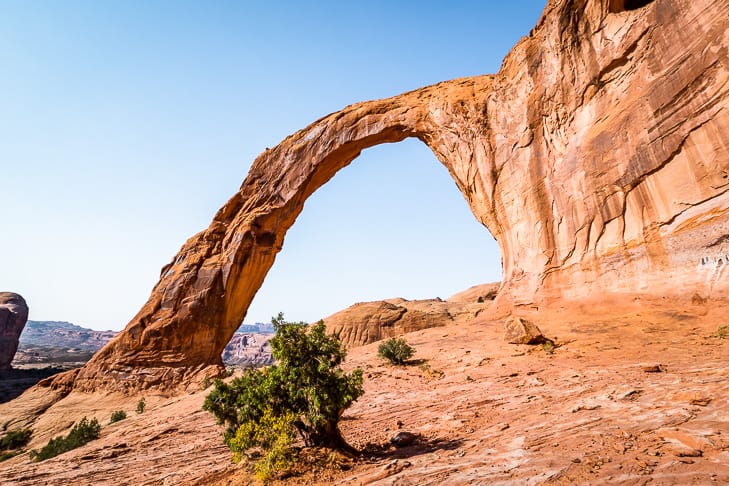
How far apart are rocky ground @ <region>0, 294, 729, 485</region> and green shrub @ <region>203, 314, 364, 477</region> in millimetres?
484

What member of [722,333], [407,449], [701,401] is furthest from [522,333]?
[407,449]

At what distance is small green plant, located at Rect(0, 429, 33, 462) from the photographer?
14.8 meters

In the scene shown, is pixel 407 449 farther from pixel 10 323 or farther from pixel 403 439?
pixel 10 323

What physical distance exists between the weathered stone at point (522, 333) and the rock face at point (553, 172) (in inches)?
122

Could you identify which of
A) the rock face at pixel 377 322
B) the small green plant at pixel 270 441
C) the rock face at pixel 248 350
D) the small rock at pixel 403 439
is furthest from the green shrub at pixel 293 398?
the rock face at pixel 248 350

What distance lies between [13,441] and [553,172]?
84.3ft

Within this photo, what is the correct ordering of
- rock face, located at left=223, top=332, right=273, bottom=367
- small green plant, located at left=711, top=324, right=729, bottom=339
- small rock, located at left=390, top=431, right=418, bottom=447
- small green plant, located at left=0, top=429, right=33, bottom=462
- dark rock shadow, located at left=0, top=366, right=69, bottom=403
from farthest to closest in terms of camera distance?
rock face, located at left=223, top=332, right=273, bottom=367
dark rock shadow, located at left=0, top=366, right=69, bottom=403
small green plant, located at left=0, top=429, right=33, bottom=462
small green plant, located at left=711, top=324, right=729, bottom=339
small rock, located at left=390, top=431, right=418, bottom=447

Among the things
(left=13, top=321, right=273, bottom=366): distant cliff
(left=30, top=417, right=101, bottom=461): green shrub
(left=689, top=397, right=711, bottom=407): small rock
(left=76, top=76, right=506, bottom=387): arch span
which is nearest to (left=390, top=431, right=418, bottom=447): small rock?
(left=689, top=397, right=711, bottom=407): small rock

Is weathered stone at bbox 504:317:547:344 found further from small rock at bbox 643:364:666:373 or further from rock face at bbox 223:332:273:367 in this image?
rock face at bbox 223:332:273:367

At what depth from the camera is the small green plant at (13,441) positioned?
1475 cm

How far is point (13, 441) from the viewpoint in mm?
15703

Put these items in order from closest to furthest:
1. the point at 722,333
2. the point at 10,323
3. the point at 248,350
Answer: the point at 722,333 → the point at 10,323 → the point at 248,350

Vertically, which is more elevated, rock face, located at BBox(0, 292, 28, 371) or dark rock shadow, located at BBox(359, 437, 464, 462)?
rock face, located at BBox(0, 292, 28, 371)

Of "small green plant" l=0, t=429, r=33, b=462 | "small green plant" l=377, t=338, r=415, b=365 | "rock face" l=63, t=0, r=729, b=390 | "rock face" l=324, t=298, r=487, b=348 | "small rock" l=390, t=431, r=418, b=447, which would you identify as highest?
"rock face" l=63, t=0, r=729, b=390
